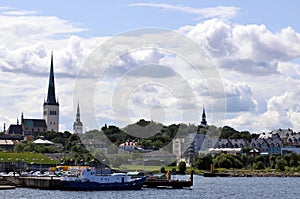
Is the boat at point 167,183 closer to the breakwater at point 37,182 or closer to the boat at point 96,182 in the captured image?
the boat at point 96,182

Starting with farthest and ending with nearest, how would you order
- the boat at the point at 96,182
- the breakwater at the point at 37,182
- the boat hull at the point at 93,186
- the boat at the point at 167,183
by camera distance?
the boat at the point at 167,183, the breakwater at the point at 37,182, the boat at the point at 96,182, the boat hull at the point at 93,186

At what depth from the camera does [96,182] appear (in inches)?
4161

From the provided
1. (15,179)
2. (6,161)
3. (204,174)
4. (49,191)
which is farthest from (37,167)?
(49,191)

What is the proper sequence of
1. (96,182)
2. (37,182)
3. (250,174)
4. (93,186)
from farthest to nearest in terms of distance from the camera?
1. (250,174)
2. (37,182)
3. (93,186)
4. (96,182)

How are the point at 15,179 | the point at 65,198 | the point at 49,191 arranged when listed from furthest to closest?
the point at 15,179 < the point at 49,191 < the point at 65,198

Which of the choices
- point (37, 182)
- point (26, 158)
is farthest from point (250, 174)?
point (37, 182)

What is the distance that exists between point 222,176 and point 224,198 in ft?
279

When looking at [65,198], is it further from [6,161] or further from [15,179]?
[6,161]

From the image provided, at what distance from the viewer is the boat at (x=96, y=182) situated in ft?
347

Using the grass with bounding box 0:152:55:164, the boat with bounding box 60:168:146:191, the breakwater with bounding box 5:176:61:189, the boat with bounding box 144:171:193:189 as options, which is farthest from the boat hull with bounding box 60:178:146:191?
the grass with bounding box 0:152:55:164

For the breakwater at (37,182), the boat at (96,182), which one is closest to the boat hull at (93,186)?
the boat at (96,182)

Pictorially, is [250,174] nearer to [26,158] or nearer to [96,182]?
[26,158]

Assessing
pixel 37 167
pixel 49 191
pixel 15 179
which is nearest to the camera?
pixel 49 191

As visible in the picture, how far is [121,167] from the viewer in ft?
623
